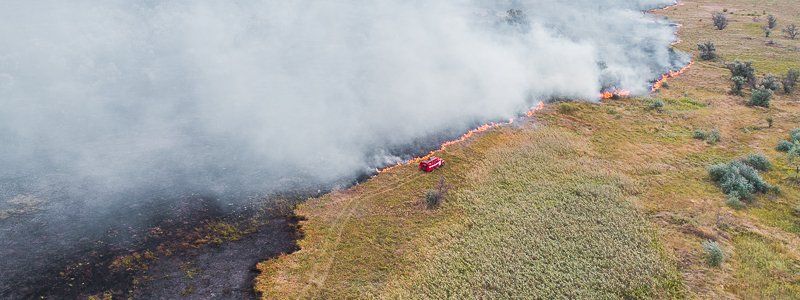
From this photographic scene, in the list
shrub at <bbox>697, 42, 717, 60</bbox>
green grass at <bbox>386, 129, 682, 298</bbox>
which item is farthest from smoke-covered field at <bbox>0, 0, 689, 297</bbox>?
green grass at <bbox>386, 129, 682, 298</bbox>

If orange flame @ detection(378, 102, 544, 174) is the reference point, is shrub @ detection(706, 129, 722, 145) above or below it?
below

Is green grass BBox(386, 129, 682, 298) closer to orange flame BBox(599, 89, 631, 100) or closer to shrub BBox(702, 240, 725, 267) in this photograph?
shrub BBox(702, 240, 725, 267)

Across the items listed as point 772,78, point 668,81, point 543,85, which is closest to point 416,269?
point 543,85

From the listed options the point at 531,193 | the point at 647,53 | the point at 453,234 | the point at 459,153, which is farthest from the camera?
the point at 647,53

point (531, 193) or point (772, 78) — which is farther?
point (772, 78)

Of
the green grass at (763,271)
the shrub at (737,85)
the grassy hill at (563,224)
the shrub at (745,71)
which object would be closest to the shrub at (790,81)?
the shrub at (745,71)

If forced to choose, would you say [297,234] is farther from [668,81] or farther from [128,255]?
[668,81]

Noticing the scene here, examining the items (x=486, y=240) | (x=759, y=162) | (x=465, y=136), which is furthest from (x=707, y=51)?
(x=486, y=240)
